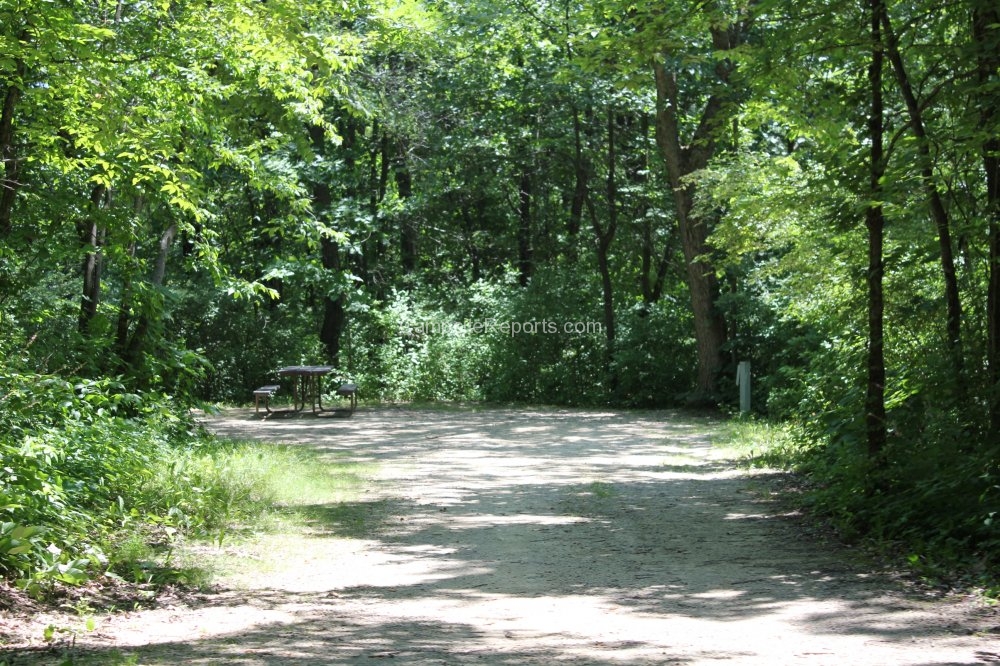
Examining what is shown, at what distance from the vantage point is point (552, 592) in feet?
20.2

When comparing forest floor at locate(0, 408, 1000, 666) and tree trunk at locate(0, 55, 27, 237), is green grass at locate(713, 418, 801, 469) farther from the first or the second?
tree trunk at locate(0, 55, 27, 237)

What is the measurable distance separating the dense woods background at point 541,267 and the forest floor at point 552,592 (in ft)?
2.29

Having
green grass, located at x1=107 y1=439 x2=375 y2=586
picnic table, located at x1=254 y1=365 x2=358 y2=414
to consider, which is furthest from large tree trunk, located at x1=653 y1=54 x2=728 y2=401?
green grass, located at x1=107 y1=439 x2=375 y2=586

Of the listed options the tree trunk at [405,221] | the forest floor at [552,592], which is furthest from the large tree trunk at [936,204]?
the tree trunk at [405,221]

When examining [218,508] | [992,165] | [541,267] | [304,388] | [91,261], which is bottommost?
[218,508]

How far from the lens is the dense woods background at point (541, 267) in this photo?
24.2ft

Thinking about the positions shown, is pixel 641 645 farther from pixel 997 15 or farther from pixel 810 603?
pixel 997 15

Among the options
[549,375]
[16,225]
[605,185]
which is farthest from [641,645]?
[605,185]

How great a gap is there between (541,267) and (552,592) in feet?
60.6

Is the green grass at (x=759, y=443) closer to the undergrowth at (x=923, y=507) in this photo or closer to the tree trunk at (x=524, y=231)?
the undergrowth at (x=923, y=507)

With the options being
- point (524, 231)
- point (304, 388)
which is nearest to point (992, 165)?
point (304, 388)

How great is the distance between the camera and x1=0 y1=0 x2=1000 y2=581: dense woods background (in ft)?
24.2

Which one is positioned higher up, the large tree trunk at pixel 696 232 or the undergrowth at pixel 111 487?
the large tree trunk at pixel 696 232

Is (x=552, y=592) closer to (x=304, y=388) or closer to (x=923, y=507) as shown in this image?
(x=923, y=507)
